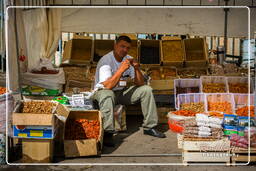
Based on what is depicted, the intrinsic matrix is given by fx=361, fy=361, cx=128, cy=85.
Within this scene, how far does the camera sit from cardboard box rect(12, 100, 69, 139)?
434cm

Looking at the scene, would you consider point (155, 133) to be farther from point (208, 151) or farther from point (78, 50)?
point (78, 50)

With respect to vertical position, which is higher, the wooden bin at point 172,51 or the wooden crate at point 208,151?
the wooden bin at point 172,51

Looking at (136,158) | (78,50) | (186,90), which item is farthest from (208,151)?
(78,50)

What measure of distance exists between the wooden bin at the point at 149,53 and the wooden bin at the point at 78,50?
45.8 inches

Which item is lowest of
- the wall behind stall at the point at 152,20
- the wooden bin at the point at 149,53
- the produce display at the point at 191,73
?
the produce display at the point at 191,73

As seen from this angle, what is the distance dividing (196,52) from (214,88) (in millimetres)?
1780

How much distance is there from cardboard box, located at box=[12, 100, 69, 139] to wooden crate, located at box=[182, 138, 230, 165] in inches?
65.5

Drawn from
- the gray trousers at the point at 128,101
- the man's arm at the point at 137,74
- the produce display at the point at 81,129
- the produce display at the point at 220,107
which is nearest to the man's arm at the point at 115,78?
the gray trousers at the point at 128,101

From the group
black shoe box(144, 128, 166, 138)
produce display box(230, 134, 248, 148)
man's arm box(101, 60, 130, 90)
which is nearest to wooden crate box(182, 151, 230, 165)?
produce display box(230, 134, 248, 148)

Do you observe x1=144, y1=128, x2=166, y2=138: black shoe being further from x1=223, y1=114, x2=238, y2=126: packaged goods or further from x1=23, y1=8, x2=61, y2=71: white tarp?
x1=23, y1=8, x2=61, y2=71: white tarp

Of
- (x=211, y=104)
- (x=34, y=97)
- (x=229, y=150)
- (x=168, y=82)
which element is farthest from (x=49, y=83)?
(x=229, y=150)

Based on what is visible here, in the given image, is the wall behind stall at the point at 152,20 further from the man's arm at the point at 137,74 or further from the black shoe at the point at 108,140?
the black shoe at the point at 108,140

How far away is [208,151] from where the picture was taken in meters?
4.50

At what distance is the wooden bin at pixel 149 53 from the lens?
→ 802cm
